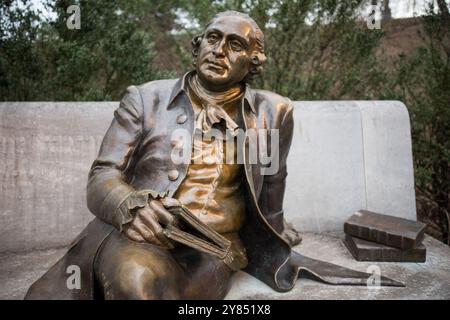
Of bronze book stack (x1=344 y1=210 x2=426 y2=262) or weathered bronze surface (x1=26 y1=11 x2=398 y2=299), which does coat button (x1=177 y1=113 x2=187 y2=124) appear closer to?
weathered bronze surface (x1=26 y1=11 x2=398 y2=299)

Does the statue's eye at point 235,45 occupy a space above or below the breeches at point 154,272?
above

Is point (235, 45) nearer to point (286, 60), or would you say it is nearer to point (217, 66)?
point (217, 66)

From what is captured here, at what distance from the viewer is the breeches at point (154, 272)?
167 centimetres

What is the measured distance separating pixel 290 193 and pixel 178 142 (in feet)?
6.12

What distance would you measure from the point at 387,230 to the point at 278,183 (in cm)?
101

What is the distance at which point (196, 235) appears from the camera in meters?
Answer: 1.85

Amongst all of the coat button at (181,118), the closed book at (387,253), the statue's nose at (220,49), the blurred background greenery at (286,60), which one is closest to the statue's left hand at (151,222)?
the coat button at (181,118)

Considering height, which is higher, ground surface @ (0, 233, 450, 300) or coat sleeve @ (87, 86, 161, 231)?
coat sleeve @ (87, 86, 161, 231)

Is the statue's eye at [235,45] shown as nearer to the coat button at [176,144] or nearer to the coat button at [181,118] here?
the coat button at [181,118]

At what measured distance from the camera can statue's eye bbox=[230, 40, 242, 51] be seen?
2.18m

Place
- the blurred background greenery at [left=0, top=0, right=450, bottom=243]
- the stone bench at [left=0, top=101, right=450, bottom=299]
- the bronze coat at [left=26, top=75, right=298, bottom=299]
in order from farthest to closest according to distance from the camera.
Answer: the blurred background greenery at [left=0, top=0, right=450, bottom=243] < the stone bench at [left=0, top=101, right=450, bottom=299] < the bronze coat at [left=26, top=75, right=298, bottom=299]

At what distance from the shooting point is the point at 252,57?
2.28m

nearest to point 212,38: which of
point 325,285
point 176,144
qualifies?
point 176,144

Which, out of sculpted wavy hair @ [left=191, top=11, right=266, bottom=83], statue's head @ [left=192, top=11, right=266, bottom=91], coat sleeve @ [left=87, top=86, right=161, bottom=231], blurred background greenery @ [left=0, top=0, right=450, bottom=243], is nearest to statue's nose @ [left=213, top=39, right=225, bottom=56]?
statue's head @ [left=192, top=11, right=266, bottom=91]
